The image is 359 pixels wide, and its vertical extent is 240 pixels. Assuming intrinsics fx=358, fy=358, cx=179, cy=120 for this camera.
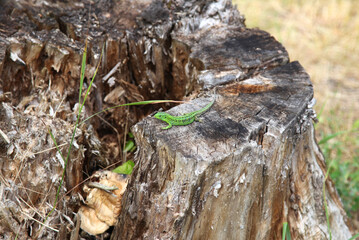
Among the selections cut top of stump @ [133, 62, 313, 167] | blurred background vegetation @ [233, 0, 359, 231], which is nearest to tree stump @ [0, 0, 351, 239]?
cut top of stump @ [133, 62, 313, 167]

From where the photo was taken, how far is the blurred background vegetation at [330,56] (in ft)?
12.4

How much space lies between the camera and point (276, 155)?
80.4 inches

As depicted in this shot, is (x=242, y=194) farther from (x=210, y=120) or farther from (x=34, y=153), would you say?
(x=34, y=153)

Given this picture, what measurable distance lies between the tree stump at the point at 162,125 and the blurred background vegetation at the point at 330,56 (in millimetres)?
1128

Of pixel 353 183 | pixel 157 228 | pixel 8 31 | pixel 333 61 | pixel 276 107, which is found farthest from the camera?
pixel 333 61

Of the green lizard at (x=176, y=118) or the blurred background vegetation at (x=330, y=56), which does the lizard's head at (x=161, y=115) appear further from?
the blurred background vegetation at (x=330, y=56)

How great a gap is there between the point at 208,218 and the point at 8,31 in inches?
73.4

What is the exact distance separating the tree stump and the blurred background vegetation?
44.4 inches

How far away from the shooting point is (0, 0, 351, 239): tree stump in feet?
6.24

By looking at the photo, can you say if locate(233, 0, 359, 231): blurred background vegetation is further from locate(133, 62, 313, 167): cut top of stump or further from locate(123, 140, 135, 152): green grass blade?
locate(123, 140, 135, 152): green grass blade

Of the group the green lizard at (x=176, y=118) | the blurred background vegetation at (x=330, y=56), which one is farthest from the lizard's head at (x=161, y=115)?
the blurred background vegetation at (x=330, y=56)

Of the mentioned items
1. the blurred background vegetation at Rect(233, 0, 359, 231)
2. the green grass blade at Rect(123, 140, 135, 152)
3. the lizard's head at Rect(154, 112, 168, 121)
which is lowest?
the green grass blade at Rect(123, 140, 135, 152)

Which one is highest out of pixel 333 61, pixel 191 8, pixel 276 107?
pixel 333 61

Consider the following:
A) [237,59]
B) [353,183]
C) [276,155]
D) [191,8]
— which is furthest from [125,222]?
[353,183]
